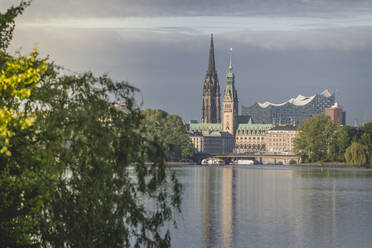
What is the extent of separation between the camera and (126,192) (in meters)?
15.2

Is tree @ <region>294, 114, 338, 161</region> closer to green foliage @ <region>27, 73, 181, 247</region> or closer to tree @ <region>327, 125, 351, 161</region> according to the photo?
tree @ <region>327, 125, 351, 161</region>

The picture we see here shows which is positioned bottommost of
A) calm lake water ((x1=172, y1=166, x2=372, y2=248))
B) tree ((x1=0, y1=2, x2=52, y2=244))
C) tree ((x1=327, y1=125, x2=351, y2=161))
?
calm lake water ((x1=172, y1=166, x2=372, y2=248))

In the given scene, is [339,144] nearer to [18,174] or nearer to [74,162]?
[74,162]

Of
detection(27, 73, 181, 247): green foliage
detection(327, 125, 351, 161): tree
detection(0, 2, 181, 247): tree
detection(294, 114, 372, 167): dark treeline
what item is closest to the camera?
detection(0, 2, 181, 247): tree

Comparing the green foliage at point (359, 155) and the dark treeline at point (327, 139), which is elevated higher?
the dark treeline at point (327, 139)

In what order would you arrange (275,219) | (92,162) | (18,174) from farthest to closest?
(275,219) < (92,162) < (18,174)

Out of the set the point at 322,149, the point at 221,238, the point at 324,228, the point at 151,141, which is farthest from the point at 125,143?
the point at 322,149

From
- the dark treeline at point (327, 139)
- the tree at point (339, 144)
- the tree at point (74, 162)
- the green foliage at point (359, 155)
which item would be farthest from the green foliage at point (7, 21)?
the tree at point (339, 144)

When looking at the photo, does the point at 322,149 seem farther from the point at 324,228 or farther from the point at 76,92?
the point at 76,92

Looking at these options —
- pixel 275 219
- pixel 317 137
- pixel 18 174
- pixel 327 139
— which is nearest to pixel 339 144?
pixel 327 139

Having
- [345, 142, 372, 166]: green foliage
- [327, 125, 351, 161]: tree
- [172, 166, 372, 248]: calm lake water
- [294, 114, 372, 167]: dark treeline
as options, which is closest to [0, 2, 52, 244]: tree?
[172, 166, 372, 248]: calm lake water

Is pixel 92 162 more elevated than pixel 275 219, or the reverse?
pixel 92 162

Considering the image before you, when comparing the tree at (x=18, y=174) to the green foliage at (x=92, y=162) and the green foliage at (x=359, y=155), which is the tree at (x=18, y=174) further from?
the green foliage at (x=359, y=155)

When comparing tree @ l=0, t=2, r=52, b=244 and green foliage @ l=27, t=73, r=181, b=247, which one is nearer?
tree @ l=0, t=2, r=52, b=244
